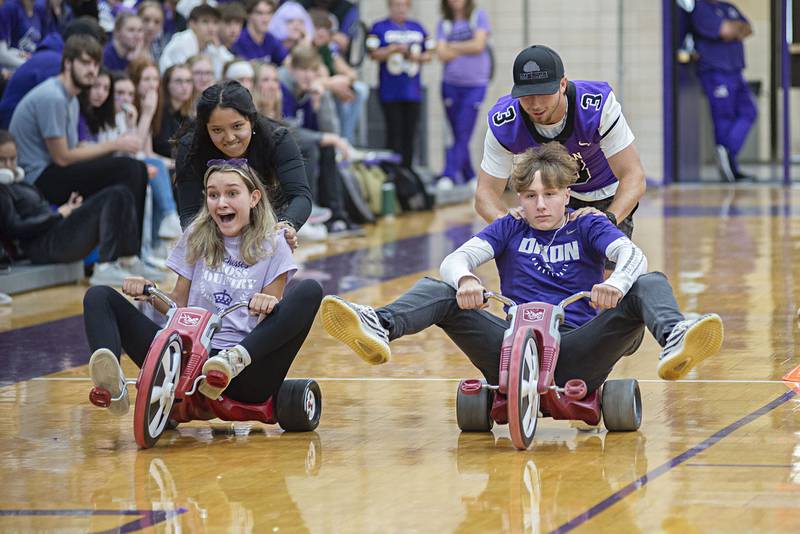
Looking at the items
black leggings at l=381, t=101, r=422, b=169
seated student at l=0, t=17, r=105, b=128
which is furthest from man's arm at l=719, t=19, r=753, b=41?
seated student at l=0, t=17, r=105, b=128

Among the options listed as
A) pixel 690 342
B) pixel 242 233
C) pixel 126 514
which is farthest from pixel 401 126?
pixel 126 514

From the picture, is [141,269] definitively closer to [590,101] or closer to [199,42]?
[199,42]

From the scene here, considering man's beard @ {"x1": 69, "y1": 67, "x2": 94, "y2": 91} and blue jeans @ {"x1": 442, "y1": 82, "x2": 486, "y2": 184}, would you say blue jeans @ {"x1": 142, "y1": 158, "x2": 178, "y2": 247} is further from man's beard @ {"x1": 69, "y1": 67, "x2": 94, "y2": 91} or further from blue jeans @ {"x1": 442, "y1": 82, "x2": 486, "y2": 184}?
blue jeans @ {"x1": 442, "y1": 82, "x2": 486, "y2": 184}

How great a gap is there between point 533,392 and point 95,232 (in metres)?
5.16

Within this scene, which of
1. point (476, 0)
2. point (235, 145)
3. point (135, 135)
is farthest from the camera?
point (476, 0)

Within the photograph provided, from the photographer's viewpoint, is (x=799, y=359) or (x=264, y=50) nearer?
(x=799, y=359)

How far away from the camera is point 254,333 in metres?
5.06

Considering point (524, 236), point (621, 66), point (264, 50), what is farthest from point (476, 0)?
point (524, 236)

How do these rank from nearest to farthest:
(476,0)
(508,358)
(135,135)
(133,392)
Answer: (508,358), (133,392), (135,135), (476,0)

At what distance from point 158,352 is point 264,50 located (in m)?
8.56

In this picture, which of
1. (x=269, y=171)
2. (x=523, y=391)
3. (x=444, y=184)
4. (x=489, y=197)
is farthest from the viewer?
(x=444, y=184)

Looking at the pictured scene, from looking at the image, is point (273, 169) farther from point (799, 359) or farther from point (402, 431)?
point (799, 359)

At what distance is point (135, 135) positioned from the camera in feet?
32.6

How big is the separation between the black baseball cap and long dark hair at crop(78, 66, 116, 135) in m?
4.83
